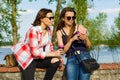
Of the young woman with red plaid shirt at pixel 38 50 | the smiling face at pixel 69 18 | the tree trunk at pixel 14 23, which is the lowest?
the tree trunk at pixel 14 23

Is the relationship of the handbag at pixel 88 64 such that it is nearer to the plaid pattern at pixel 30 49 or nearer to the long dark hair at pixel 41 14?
the plaid pattern at pixel 30 49

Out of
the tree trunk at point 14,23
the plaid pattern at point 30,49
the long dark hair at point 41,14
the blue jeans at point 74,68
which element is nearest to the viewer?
the plaid pattern at point 30,49

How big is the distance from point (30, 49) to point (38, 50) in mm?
135

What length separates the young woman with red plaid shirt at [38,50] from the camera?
6047mm

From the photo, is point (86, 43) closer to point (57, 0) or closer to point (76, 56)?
point (76, 56)

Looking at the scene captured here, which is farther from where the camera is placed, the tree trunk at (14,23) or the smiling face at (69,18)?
the tree trunk at (14,23)

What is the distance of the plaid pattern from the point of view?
6.03 m

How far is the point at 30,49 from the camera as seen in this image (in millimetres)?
6074

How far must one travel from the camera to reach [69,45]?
20.3ft

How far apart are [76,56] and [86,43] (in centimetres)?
28

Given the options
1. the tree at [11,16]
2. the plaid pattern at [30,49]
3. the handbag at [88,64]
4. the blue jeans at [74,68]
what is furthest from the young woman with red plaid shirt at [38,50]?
the tree at [11,16]

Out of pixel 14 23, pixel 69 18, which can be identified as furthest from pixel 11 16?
pixel 69 18

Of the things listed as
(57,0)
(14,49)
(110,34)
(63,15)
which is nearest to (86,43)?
(63,15)

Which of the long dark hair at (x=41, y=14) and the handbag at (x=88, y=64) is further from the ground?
the long dark hair at (x=41, y=14)
